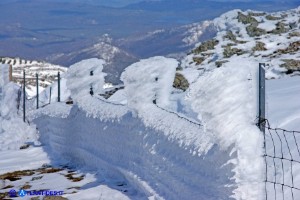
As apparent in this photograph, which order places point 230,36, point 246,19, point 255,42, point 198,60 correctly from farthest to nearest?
point 246,19, point 230,36, point 255,42, point 198,60

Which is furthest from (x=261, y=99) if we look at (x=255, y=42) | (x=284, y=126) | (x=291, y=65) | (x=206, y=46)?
(x=206, y=46)

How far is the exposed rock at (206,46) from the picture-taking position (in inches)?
994

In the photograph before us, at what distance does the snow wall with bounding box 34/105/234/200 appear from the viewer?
23.0 feet

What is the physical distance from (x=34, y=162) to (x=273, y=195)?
310 inches

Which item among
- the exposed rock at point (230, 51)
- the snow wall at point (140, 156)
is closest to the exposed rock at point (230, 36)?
the exposed rock at point (230, 51)

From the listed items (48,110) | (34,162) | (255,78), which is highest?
(255,78)

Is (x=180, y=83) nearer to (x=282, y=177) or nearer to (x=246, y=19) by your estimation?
(x=246, y=19)

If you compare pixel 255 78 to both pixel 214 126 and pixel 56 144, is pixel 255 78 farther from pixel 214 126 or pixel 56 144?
pixel 56 144

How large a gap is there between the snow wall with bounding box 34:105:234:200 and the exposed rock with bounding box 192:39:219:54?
1161 centimetres

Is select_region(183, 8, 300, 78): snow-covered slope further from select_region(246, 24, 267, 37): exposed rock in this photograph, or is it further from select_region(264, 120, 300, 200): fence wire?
select_region(264, 120, 300, 200): fence wire

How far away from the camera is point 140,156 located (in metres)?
9.55

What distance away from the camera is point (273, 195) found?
690cm

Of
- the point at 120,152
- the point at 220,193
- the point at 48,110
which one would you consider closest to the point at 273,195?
the point at 220,193

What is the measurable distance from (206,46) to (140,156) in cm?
1648
